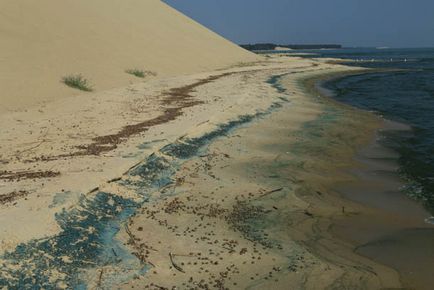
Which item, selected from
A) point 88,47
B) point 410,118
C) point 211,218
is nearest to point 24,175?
point 211,218

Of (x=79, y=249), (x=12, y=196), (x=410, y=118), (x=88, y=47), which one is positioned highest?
(x=88, y=47)

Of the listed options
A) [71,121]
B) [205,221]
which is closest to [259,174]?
[205,221]

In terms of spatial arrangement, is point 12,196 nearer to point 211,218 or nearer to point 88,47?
point 211,218

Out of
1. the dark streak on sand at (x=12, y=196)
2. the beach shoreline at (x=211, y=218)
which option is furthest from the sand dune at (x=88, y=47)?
the dark streak on sand at (x=12, y=196)

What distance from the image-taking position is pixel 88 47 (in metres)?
27.6

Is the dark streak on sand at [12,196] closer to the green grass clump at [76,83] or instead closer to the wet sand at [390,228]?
the wet sand at [390,228]

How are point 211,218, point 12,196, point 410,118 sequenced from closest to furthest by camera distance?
point 12,196 < point 211,218 < point 410,118

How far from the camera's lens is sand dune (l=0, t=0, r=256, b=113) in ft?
59.0

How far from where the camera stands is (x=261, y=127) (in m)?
13.1

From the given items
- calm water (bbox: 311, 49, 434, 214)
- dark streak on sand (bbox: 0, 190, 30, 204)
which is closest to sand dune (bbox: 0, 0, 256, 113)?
dark streak on sand (bbox: 0, 190, 30, 204)

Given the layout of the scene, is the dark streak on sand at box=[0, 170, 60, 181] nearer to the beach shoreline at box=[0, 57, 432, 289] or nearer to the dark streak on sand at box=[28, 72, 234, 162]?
the beach shoreline at box=[0, 57, 432, 289]

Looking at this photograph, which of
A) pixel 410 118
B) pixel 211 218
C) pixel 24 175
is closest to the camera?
pixel 211 218

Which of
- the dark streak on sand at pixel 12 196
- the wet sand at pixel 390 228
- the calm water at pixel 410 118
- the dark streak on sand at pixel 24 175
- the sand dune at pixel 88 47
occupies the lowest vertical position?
the wet sand at pixel 390 228

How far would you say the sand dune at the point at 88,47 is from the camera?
1798cm
